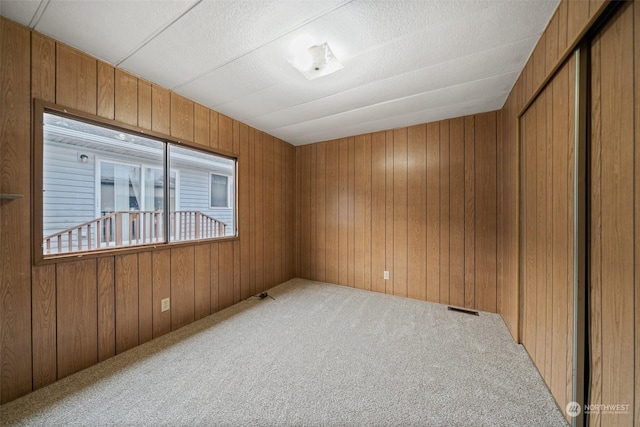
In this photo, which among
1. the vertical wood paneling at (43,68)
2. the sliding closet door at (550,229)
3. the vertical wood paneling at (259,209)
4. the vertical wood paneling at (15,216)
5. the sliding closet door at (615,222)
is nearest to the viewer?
the sliding closet door at (615,222)

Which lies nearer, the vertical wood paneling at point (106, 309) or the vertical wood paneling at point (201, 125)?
the vertical wood paneling at point (106, 309)

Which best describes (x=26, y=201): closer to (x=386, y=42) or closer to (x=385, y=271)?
(x=386, y=42)

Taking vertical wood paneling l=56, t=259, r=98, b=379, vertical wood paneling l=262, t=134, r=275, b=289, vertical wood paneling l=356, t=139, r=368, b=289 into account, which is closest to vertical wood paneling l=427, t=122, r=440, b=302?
vertical wood paneling l=356, t=139, r=368, b=289

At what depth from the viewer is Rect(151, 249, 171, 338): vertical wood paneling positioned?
6.55ft

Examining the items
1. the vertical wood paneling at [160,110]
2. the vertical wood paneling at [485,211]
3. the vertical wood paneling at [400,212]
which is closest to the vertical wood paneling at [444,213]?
the vertical wood paneling at [485,211]

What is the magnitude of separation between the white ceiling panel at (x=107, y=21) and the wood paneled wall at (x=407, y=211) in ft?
8.03

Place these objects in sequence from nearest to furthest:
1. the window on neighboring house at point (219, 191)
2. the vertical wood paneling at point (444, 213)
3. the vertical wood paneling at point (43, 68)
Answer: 1. the vertical wood paneling at point (43, 68)
2. the vertical wood paneling at point (444, 213)
3. the window on neighboring house at point (219, 191)

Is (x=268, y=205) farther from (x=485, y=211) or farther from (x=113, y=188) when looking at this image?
(x=485, y=211)

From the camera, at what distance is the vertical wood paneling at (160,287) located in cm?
200

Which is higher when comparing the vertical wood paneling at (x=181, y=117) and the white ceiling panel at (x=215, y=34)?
the white ceiling panel at (x=215, y=34)

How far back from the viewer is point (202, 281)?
2.39 m

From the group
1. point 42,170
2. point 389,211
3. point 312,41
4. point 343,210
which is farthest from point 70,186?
point 389,211

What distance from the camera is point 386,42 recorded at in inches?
58.1

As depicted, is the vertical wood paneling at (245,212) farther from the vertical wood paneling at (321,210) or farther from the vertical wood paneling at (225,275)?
the vertical wood paneling at (321,210)
